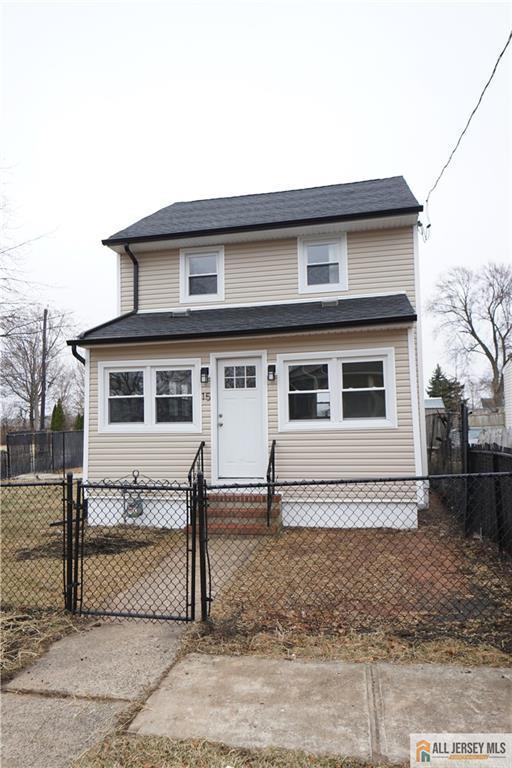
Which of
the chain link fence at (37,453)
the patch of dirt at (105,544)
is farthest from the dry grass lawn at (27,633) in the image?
the chain link fence at (37,453)

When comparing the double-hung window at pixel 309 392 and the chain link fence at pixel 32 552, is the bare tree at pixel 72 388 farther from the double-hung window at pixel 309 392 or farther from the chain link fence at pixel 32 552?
the double-hung window at pixel 309 392

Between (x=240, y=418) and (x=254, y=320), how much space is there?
1829 millimetres

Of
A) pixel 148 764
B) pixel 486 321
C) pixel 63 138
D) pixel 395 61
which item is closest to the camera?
pixel 148 764

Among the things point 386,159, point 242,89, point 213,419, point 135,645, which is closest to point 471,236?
point 386,159

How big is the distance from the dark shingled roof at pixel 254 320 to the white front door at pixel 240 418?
2.29 ft

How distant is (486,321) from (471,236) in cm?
711

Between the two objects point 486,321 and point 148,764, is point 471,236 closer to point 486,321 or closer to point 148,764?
point 486,321

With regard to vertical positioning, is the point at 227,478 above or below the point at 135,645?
above

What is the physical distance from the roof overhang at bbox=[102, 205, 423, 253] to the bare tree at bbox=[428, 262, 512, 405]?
3138 centimetres

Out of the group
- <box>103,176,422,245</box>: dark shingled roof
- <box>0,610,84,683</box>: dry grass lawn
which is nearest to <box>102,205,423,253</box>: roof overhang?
<box>103,176,422,245</box>: dark shingled roof

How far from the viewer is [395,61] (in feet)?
28.5

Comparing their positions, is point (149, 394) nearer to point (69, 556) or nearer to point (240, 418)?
point (240, 418)

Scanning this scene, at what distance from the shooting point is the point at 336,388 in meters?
7.97

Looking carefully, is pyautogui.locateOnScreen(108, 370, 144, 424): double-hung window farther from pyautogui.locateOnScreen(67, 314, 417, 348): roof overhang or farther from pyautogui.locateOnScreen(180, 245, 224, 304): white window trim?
pyautogui.locateOnScreen(180, 245, 224, 304): white window trim
